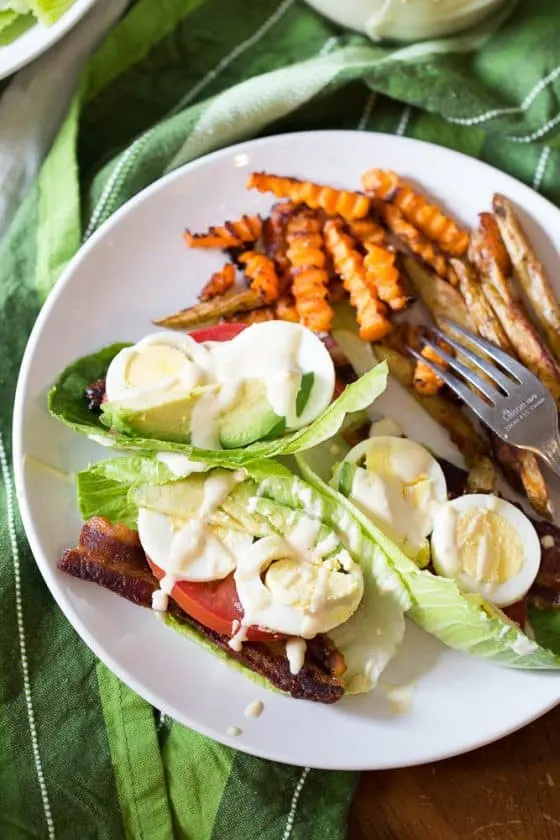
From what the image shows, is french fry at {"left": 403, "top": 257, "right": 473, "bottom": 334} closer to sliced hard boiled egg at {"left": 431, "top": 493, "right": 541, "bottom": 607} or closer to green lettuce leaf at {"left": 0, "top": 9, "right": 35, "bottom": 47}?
sliced hard boiled egg at {"left": 431, "top": 493, "right": 541, "bottom": 607}

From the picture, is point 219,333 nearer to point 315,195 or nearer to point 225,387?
point 225,387

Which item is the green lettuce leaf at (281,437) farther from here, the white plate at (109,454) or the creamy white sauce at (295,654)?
the creamy white sauce at (295,654)

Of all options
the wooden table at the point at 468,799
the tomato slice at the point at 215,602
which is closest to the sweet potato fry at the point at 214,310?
the tomato slice at the point at 215,602

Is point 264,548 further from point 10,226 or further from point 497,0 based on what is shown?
point 497,0

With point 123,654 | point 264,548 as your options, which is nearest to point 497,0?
point 264,548

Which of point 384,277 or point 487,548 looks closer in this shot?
point 487,548

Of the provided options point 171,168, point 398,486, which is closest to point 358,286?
point 398,486

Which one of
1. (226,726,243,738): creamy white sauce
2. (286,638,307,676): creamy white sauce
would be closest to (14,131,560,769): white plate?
(226,726,243,738): creamy white sauce
